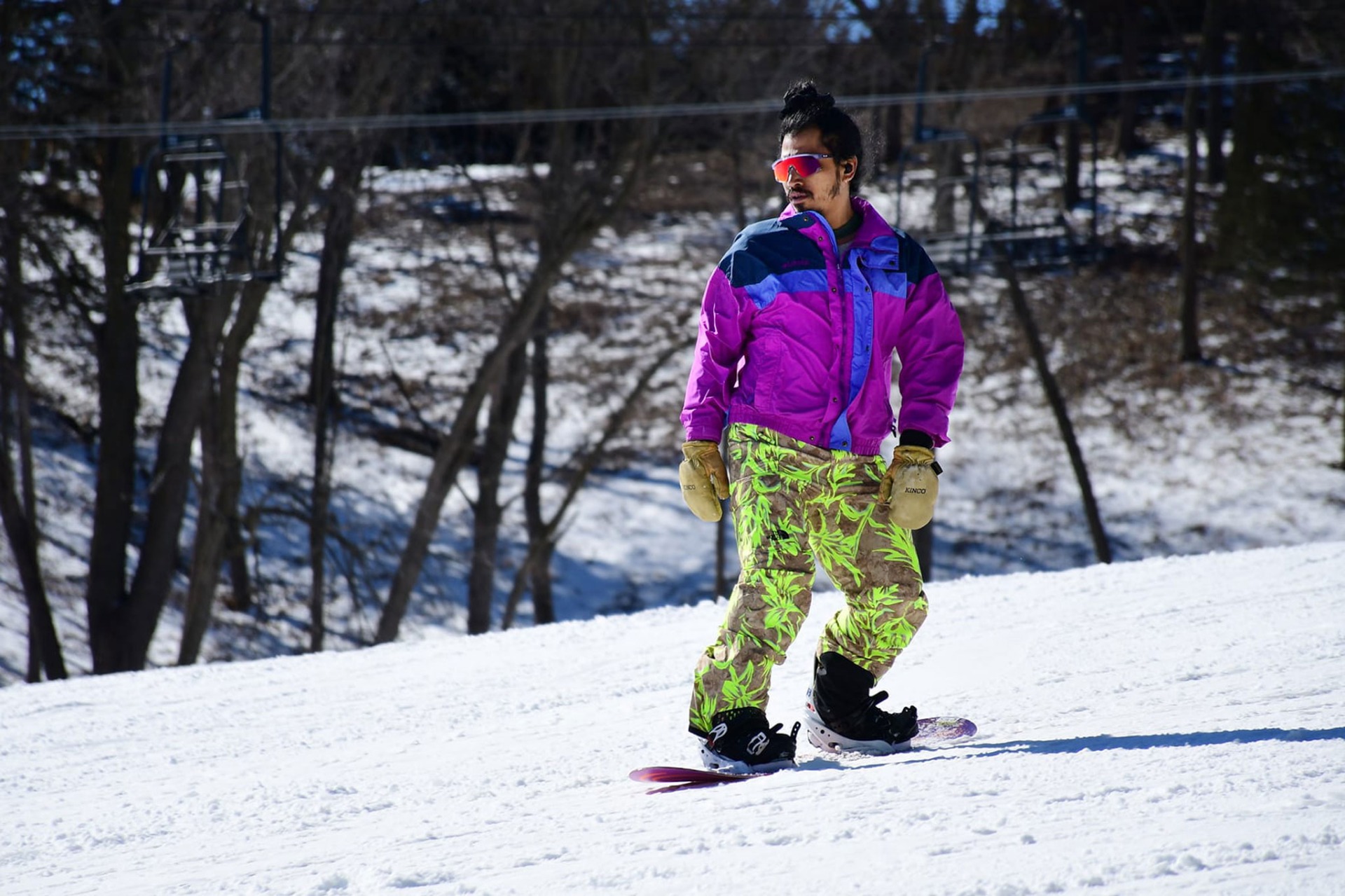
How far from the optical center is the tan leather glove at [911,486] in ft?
10.3

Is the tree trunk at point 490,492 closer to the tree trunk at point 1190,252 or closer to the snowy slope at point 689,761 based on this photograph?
the snowy slope at point 689,761

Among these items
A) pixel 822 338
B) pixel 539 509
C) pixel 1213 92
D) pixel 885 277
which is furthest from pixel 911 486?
pixel 1213 92

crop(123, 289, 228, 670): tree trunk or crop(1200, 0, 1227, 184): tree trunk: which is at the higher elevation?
crop(1200, 0, 1227, 184): tree trunk

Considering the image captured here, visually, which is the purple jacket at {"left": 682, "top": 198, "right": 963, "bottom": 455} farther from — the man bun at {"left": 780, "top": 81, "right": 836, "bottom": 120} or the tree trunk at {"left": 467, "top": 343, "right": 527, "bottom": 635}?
the tree trunk at {"left": 467, "top": 343, "right": 527, "bottom": 635}

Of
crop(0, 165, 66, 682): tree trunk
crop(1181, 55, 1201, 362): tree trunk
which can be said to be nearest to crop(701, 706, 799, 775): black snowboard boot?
crop(0, 165, 66, 682): tree trunk

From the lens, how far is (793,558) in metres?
3.18

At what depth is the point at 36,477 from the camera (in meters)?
18.8

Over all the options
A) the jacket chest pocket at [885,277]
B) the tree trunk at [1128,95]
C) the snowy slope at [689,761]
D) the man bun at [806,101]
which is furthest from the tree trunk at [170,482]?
the tree trunk at [1128,95]

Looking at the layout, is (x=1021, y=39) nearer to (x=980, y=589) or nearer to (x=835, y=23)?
(x=835, y=23)

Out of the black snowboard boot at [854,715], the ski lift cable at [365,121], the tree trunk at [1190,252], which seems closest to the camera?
the black snowboard boot at [854,715]

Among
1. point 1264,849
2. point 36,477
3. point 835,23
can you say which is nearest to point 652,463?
point 835,23

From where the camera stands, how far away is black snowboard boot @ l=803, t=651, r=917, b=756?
3352 mm

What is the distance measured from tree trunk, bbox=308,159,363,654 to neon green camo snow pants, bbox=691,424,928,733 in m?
12.4

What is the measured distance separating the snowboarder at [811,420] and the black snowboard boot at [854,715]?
37 mm
